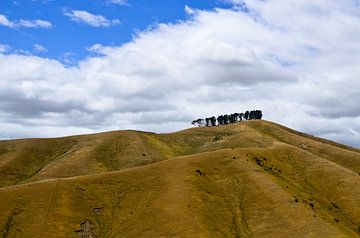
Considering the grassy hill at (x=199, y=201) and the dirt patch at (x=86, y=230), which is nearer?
the grassy hill at (x=199, y=201)

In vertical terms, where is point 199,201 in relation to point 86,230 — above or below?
above

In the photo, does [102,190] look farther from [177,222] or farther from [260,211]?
[260,211]

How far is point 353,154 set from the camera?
648 feet

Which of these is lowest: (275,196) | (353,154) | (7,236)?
(7,236)

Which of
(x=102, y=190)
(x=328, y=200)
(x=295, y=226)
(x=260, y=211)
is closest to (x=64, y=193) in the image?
(x=102, y=190)

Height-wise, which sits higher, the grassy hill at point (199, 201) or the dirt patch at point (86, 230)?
the grassy hill at point (199, 201)

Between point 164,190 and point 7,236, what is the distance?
1727 inches

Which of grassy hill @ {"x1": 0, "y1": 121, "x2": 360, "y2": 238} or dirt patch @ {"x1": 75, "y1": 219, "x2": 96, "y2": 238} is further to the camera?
dirt patch @ {"x1": 75, "y1": 219, "x2": 96, "y2": 238}

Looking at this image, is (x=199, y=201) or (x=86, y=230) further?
(x=199, y=201)

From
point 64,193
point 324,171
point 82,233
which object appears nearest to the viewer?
point 82,233

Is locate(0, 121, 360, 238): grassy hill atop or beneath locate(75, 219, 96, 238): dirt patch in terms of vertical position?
atop

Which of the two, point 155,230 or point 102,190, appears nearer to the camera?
point 155,230

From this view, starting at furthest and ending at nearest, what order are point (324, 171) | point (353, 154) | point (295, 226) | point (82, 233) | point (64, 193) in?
point (353, 154)
point (324, 171)
point (64, 193)
point (82, 233)
point (295, 226)

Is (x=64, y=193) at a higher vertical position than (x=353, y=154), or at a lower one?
lower
